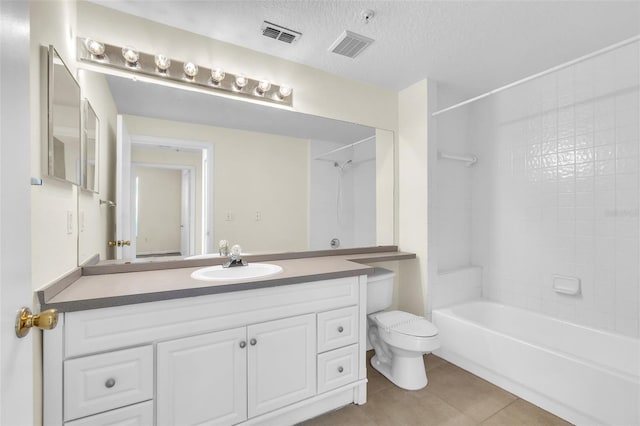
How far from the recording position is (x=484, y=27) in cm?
178

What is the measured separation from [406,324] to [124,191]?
2.06 m

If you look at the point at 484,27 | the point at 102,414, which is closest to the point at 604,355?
the point at 484,27

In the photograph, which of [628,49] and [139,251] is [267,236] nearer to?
[139,251]

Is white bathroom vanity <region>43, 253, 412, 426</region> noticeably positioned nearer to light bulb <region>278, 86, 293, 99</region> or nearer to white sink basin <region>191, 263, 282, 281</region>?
white sink basin <region>191, 263, 282, 281</region>

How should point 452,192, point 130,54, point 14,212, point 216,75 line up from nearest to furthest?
point 14,212 < point 130,54 < point 216,75 < point 452,192

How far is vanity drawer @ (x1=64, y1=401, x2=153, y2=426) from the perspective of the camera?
1.12 meters

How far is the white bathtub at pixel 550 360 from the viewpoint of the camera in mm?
1477

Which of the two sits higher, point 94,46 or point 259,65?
point 259,65

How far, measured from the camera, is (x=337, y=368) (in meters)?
1.70

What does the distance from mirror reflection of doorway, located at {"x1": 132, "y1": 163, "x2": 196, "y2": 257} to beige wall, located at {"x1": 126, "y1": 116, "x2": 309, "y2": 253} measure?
0.32 feet

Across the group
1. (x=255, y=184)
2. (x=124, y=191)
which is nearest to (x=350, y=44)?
(x=255, y=184)

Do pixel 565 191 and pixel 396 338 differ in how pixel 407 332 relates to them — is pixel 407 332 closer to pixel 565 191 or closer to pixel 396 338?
pixel 396 338

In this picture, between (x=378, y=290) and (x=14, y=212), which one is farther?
(x=378, y=290)

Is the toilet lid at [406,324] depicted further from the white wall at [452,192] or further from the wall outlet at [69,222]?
the wall outlet at [69,222]
